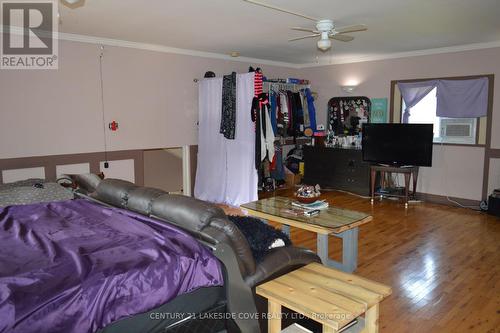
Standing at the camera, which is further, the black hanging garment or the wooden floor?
the black hanging garment

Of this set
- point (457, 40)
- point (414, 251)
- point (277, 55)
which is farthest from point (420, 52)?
point (414, 251)

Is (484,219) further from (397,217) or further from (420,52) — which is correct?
(420,52)

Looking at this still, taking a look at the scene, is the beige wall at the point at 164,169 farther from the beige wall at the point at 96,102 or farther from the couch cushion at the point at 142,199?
the couch cushion at the point at 142,199

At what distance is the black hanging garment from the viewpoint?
5.41 meters

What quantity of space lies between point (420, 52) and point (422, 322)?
15.2 ft

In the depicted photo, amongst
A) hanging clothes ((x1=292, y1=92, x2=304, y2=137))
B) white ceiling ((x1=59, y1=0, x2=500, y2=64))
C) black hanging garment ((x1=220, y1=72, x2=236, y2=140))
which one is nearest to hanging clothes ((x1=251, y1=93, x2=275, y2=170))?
black hanging garment ((x1=220, y1=72, x2=236, y2=140))

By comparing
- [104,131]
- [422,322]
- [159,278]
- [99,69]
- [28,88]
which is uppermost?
[99,69]

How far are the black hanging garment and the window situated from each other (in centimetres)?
291

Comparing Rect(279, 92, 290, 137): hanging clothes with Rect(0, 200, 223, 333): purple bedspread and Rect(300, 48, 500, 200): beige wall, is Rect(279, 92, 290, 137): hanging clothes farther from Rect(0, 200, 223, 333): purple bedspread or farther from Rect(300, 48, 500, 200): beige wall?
Rect(0, 200, 223, 333): purple bedspread

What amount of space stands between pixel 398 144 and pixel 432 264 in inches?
104

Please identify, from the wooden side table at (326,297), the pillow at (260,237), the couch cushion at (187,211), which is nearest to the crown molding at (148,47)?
the couch cushion at (187,211)

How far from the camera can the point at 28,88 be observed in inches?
175

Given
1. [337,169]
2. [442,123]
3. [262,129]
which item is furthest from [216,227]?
[442,123]

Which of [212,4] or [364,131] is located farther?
[364,131]
